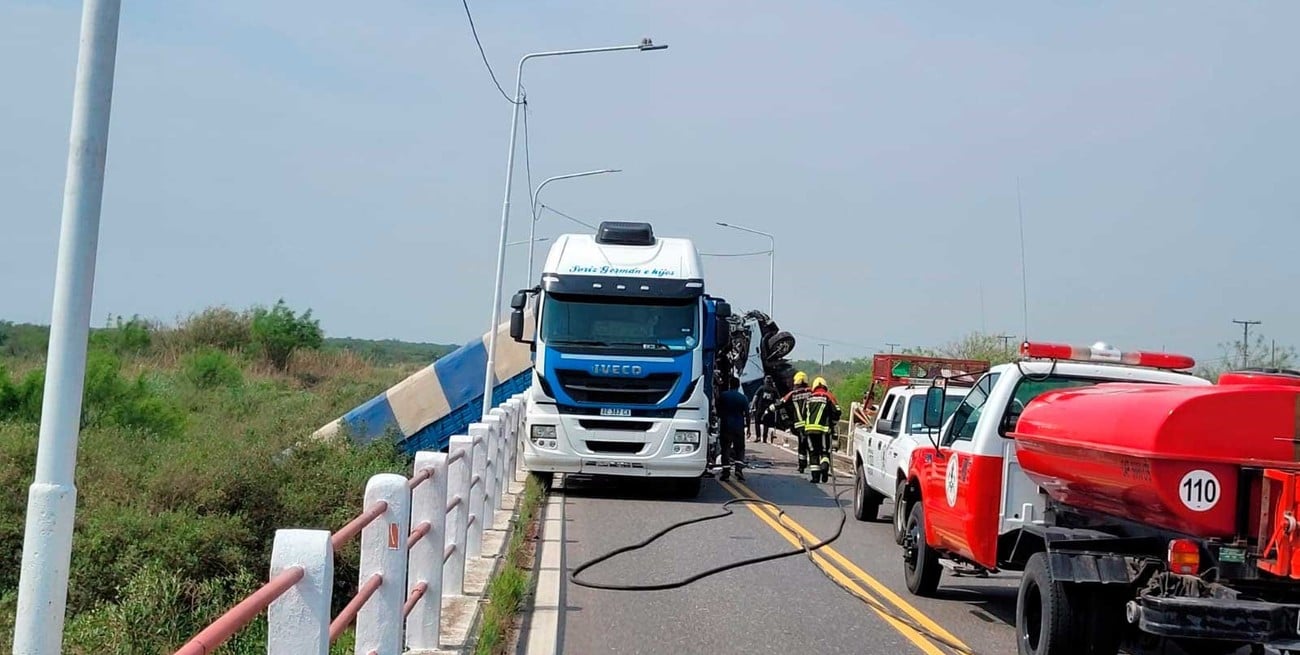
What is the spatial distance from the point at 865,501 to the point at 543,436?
4.59 meters

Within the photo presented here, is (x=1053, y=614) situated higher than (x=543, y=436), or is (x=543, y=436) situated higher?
(x=543, y=436)

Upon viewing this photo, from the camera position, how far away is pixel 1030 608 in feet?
26.8

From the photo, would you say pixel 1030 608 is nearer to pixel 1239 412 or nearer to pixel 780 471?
pixel 1239 412

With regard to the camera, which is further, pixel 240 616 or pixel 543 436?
pixel 543 436

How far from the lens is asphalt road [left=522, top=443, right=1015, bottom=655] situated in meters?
9.14

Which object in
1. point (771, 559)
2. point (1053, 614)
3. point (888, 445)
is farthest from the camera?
point (888, 445)

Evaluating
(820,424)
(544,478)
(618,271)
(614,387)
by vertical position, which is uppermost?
(618,271)

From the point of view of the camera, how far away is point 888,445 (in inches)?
602

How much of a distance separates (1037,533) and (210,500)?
1088cm

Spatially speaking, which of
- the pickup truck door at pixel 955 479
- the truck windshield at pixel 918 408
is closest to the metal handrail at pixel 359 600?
the pickup truck door at pixel 955 479

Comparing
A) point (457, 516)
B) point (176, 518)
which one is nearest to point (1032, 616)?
point (457, 516)

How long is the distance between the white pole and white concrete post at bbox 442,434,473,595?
5.20m

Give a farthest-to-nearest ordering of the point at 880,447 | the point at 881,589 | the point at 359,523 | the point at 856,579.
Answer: the point at 880,447, the point at 856,579, the point at 881,589, the point at 359,523

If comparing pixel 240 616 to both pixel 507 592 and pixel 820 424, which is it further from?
pixel 820 424
